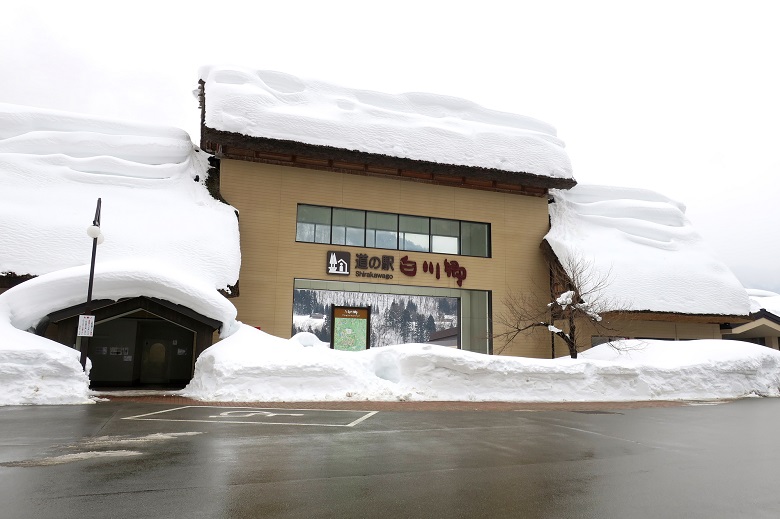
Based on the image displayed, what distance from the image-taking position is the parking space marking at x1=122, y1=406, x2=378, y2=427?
9.27 meters

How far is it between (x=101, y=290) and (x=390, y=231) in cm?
1187

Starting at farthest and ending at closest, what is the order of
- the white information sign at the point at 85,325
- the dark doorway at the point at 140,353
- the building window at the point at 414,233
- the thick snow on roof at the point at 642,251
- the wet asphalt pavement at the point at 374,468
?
1. the thick snow on roof at the point at 642,251
2. the building window at the point at 414,233
3. the dark doorway at the point at 140,353
4. the white information sign at the point at 85,325
5. the wet asphalt pavement at the point at 374,468

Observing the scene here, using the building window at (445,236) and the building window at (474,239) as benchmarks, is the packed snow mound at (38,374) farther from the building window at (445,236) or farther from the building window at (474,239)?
the building window at (474,239)

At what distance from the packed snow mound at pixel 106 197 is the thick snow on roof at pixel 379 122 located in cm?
318

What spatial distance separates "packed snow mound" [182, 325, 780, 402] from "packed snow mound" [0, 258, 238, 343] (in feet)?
5.69

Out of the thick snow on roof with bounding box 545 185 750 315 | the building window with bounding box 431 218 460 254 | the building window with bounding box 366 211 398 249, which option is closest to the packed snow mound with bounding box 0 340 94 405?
the building window with bounding box 366 211 398 249

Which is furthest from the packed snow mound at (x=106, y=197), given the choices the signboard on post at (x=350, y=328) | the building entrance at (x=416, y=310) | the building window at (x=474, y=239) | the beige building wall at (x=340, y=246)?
the building window at (x=474, y=239)

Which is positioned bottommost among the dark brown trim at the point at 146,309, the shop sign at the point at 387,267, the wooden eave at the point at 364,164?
the dark brown trim at the point at 146,309

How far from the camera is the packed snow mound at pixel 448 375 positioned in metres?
14.0

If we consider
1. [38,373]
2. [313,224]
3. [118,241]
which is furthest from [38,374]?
[313,224]

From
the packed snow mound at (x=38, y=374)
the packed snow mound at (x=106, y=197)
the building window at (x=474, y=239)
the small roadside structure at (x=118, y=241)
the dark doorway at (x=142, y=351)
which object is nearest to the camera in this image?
the packed snow mound at (x=38, y=374)

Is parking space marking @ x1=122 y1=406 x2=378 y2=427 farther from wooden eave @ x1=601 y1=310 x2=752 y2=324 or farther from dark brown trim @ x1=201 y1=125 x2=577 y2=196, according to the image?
wooden eave @ x1=601 y1=310 x2=752 y2=324

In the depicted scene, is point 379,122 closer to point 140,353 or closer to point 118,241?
point 118,241

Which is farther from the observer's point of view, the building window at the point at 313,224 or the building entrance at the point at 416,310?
the building entrance at the point at 416,310
